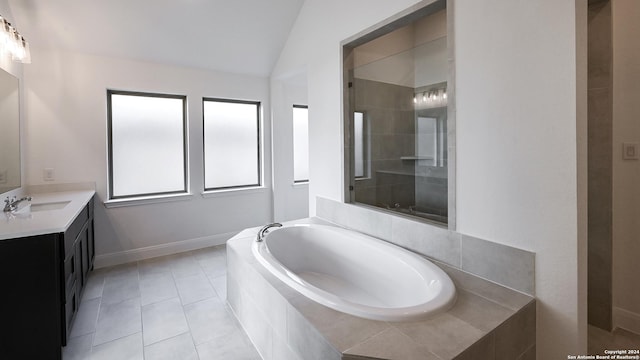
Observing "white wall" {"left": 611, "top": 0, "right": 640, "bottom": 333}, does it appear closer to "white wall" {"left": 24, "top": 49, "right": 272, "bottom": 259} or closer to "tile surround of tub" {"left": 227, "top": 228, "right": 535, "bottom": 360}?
"tile surround of tub" {"left": 227, "top": 228, "right": 535, "bottom": 360}

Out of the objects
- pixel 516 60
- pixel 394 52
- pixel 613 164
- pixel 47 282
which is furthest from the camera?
pixel 394 52

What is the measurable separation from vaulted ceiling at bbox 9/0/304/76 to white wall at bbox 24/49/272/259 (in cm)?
16

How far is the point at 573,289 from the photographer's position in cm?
131

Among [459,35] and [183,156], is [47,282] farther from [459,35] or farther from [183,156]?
[459,35]

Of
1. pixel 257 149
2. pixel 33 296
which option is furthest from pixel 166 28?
pixel 33 296

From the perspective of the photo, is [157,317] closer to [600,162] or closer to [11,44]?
[11,44]

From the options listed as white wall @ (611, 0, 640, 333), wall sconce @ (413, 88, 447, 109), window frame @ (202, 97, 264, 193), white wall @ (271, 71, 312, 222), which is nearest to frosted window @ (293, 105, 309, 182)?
white wall @ (271, 71, 312, 222)

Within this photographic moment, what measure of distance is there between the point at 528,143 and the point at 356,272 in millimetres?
1383

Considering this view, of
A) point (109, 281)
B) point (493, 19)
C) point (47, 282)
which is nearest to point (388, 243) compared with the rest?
point (493, 19)

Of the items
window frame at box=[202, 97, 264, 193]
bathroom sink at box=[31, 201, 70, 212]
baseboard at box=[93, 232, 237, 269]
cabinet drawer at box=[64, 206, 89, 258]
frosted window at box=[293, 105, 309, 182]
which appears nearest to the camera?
cabinet drawer at box=[64, 206, 89, 258]

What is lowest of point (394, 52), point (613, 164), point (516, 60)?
point (613, 164)

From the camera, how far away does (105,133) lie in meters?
3.16

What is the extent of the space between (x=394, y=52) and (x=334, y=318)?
230 centimetres

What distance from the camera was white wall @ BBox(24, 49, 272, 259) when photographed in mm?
2871
